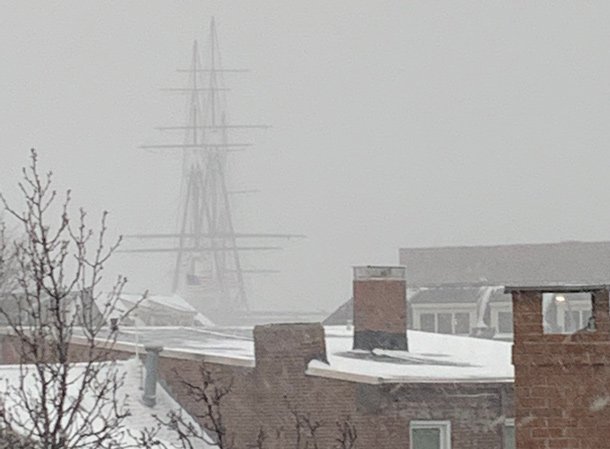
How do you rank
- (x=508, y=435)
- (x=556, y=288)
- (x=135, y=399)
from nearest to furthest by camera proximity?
(x=556, y=288), (x=135, y=399), (x=508, y=435)

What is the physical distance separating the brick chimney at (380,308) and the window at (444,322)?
55105 mm

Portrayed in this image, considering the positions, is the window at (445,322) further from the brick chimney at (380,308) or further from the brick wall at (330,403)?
the brick wall at (330,403)

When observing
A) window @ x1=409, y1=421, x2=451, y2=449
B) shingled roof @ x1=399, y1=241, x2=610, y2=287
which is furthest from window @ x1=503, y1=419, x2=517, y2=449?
shingled roof @ x1=399, y1=241, x2=610, y2=287

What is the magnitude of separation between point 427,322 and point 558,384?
76.3 metres

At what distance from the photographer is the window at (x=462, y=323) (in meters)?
85.9

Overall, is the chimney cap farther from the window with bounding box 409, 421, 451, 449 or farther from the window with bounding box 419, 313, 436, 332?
the window with bounding box 419, 313, 436, 332

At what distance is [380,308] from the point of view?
32.4 meters

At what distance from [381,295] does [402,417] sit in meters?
4.01

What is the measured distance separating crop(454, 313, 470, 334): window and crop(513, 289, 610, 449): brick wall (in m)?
73.8

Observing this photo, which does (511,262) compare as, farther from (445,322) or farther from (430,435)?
(430,435)

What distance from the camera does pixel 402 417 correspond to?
28.8m

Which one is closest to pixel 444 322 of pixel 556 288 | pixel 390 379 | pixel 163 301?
pixel 163 301

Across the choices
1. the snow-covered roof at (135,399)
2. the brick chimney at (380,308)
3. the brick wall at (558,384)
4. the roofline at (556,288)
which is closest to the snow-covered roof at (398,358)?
the brick chimney at (380,308)

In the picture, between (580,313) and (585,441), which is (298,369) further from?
(580,313)
